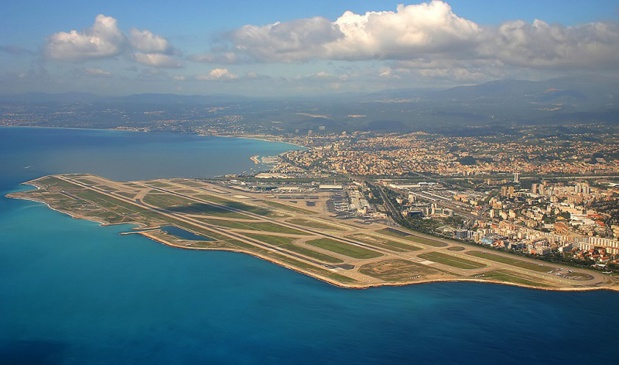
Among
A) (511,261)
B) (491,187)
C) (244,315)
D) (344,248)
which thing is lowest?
(244,315)

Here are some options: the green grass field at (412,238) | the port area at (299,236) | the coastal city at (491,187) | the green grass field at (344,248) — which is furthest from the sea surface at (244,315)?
the coastal city at (491,187)

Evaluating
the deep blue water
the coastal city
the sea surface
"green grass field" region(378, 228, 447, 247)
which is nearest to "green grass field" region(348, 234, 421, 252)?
"green grass field" region(378, 228, 447, 247)

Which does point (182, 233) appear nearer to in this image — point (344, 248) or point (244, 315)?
point (344, 248)

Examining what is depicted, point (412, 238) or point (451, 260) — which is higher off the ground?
point (412, 238)

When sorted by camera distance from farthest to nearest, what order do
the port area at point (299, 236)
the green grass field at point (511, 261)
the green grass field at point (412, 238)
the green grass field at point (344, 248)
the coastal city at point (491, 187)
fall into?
the coastal city at point (491, 187), the green grass field at point (412, 238), the green grass field at point (344, 248), the green grass field at point (511, 261), the port area at point (299, 236)

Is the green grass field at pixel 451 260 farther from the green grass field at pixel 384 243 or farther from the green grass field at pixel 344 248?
the green grass field at pixel 344 248

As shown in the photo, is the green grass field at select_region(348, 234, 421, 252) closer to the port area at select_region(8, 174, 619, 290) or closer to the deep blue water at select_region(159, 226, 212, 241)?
the port area at select_region(8, 174, 619, 290)

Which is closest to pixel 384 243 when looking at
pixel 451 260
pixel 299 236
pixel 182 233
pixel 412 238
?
pixel 412 238
